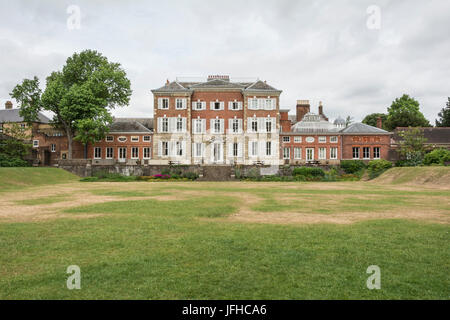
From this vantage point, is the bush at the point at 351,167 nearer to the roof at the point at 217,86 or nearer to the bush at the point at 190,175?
the roof at the point at 217,86

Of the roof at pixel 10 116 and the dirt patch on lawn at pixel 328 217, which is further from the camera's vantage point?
the roof at pixel 10 116

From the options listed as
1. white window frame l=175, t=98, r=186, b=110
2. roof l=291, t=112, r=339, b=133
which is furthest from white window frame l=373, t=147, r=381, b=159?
white window frame l=175, t=98, r=186, b=110

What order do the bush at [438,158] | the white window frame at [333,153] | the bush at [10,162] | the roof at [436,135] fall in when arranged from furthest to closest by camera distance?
the roof at [436,135], the white window frame at [333,153], the bush at [10,162], the bush at [438,158]

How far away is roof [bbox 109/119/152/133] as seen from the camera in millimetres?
46062

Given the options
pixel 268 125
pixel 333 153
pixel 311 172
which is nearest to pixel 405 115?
pixel 333 153

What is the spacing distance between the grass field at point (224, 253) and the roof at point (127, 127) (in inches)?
1391

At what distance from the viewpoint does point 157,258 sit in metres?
6.06

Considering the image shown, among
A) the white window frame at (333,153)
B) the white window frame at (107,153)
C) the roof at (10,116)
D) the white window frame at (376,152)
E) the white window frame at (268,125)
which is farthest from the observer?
the roof at (10,116)

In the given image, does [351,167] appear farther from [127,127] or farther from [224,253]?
[224,253]

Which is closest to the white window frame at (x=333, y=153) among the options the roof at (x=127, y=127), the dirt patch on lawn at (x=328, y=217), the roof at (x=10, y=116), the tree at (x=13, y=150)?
the roof at (x=127, y=127)

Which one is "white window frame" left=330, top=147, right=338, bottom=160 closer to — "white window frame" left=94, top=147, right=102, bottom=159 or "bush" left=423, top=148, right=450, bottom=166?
"bush" left=423, top=148, right=450, bottom=166

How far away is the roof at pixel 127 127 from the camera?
46062 millimetres

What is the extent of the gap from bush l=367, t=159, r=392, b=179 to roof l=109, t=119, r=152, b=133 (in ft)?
96.7

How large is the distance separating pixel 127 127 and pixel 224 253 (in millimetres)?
43663
